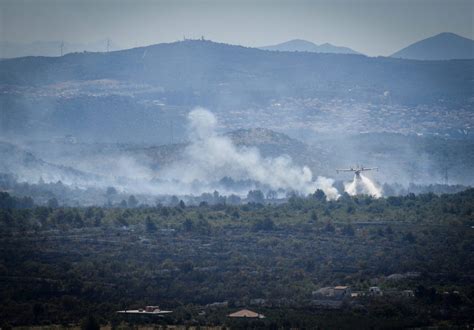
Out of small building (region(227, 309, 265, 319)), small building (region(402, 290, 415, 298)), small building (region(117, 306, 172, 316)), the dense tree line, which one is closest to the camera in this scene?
small building (region(227, 309, 265, 319))

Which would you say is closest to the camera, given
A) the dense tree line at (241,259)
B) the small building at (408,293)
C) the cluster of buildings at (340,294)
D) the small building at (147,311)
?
the small building at (147,311)

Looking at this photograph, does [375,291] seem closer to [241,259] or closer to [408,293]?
[408,293]

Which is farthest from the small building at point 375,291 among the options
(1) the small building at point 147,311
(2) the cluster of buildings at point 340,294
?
(1) the small building at point 147,311

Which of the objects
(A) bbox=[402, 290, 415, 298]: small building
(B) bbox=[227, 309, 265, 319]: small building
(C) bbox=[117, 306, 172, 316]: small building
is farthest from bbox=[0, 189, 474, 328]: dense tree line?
(C) bbox=[117, 306, 172, 316]: small building

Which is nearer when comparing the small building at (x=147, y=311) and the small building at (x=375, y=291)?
the small building at (x=147, y=311)

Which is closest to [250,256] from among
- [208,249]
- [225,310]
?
[208,249]

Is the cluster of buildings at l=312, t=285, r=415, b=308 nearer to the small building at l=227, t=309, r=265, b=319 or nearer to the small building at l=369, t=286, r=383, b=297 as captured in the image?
the small building at l=369, t=286, r=383, b=297

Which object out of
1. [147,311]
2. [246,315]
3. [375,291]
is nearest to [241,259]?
[375,291]

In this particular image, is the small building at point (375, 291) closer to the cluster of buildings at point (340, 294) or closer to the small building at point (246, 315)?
the cluster of buildings at point (340, 294)

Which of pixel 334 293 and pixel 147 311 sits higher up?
pixel 334 293

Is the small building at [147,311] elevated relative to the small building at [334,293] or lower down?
lower down

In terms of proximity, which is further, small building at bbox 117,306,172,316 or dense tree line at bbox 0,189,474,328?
dense tree line at bbox 0,189,474,328

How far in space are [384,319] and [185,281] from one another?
21.5 meters

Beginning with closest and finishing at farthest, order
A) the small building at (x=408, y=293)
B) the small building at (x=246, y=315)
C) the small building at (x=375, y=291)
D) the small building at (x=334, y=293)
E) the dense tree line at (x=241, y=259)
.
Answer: the small building at (x=246, y=315)
the dense tree line at (x=241, y=259)
the small building at (x=408, y=293)
the small building at (x=334, y=293)
the small building at (x=375, y=291)
